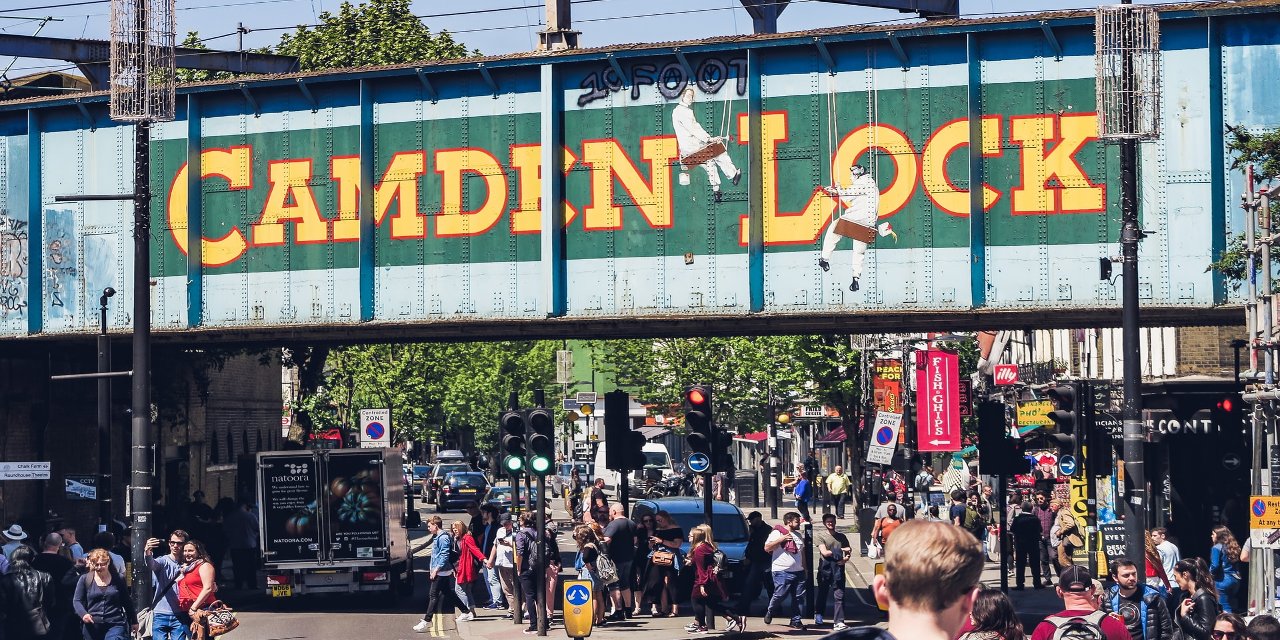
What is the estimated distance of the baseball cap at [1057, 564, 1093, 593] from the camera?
10398 millimetres

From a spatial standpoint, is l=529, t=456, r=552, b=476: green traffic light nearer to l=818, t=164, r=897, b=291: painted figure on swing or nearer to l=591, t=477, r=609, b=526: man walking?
l=818, t=164, r=897, b=291: painted figure on swing

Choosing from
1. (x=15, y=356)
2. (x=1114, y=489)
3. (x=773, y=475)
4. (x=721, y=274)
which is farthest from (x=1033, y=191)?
(x=773, y=475)

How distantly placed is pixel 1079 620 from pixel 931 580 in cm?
574

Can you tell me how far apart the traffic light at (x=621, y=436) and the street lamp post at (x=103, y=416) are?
781 centimetres

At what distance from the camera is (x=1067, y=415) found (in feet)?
72.0

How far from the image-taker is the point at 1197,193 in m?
22.8

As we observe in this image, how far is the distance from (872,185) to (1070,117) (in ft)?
9.63

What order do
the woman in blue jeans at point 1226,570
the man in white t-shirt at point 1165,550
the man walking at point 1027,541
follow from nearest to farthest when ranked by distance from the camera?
the woman in blue jeans at point 1226,570 < the man in white t-shirt at point 1165,550 < the man walking at point 1027,541

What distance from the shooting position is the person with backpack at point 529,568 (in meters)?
23.8

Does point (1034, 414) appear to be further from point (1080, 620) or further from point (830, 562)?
point (1080, 620)

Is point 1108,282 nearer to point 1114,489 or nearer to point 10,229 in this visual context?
point 1114,489

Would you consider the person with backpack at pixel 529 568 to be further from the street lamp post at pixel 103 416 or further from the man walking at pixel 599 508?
the man walking at pixel 599 508

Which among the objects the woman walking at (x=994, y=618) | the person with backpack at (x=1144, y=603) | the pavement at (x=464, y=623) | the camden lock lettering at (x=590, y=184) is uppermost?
the camden lock lettering at (x=590, y=184)

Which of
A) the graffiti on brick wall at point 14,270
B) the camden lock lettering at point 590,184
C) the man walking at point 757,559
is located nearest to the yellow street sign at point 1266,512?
the camden lock lettering at point 590,184
